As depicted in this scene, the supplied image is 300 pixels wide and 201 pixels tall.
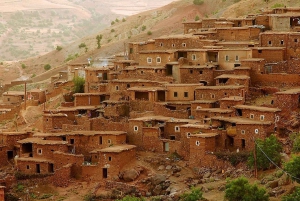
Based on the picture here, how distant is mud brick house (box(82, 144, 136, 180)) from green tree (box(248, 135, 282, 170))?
6.36 metres

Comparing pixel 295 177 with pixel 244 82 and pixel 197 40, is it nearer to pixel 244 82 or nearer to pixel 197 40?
pixel 244 82

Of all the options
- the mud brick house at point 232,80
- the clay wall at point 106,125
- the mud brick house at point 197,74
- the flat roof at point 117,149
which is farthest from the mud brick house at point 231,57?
the flat roof at point 117,149

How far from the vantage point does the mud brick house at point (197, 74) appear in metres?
46.1

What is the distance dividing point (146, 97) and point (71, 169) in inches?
215

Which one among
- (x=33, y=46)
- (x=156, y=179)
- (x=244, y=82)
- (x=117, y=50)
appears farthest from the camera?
(x=33, y=46)

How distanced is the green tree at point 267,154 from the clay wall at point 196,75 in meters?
8.31

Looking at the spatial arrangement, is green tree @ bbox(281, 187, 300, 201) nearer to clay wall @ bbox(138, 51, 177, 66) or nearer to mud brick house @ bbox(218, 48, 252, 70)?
mud brick house @ bbox(218, 48, 252, 70)

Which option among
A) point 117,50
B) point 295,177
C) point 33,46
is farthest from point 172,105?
point 33,46

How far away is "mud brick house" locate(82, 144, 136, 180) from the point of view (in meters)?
41.9

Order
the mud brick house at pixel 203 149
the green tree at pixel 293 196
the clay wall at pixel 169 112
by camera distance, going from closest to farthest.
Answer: the green tree at pixel 293 196 → the mud brick house at pixel 203 149 → the clay wall at pixel 169 112

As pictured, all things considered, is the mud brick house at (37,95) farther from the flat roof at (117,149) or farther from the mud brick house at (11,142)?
the flat roof at (117,149)

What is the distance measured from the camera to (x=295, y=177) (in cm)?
3509

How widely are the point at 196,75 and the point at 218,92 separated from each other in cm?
304

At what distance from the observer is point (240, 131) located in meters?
40.2
